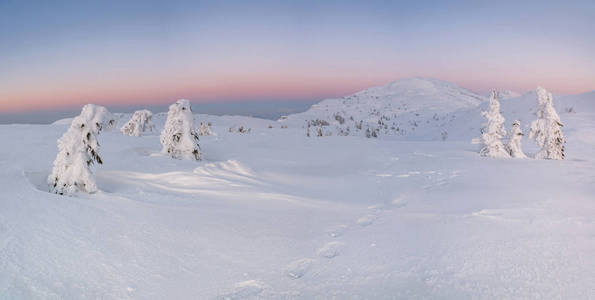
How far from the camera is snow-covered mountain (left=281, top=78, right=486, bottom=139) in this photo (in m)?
19.8

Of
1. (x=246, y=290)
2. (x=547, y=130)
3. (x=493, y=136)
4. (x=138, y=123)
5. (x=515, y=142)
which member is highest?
(x=138, y=123)

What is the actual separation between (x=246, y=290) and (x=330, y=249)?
939 mm

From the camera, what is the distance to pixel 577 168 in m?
5.74

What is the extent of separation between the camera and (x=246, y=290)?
7.26 feet

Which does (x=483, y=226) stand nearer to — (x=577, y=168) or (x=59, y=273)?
(x=59, y=273)

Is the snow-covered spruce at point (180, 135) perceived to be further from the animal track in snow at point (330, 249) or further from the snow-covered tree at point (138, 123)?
the animal track in snow at point (330, 249)

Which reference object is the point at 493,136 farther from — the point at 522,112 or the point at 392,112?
the point at 392,112

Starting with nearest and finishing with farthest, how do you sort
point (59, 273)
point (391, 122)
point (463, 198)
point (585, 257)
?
point (59, 273) < point (585, 257) < point (463, 198) < point (391, 122)

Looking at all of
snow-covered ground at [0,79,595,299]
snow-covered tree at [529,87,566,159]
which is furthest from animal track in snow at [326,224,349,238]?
snow-covered tree at [529,87,566,159]

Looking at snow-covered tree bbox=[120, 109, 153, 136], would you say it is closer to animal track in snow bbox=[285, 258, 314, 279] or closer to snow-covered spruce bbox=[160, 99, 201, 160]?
snow-covered spruce bbox=[160, 99, 201, 160]

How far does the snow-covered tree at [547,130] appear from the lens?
29.1 ft

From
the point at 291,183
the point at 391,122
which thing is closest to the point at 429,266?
the point at 291,183

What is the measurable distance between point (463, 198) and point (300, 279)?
2.70 m

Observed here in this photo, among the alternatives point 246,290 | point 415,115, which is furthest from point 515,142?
point 415,115
